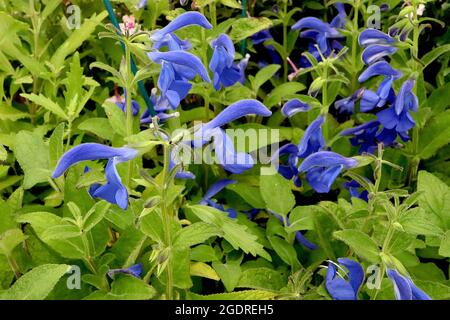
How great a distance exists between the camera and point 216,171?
1.87 m

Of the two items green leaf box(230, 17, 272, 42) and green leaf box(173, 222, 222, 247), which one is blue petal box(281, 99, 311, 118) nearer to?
green leaf box(230, 17, 272, 42)

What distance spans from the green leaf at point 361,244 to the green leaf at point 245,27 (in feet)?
2.61

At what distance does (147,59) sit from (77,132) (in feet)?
1.97

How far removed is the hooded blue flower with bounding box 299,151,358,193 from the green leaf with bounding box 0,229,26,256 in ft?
2.20

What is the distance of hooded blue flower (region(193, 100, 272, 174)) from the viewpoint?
122 cm

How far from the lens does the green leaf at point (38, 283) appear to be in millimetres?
1245

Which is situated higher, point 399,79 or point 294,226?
point 399,79

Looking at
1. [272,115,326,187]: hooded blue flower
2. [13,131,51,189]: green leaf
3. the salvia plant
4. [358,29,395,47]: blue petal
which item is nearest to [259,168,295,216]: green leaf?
the salvia plant

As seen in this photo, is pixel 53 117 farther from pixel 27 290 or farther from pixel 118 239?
pixel 27 290

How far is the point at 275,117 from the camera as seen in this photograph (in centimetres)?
214
